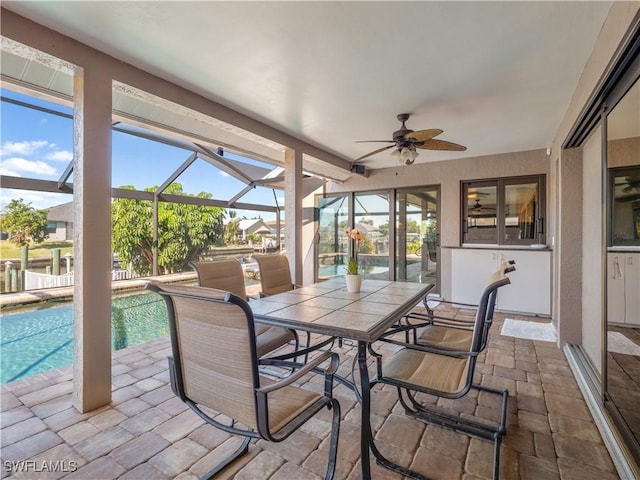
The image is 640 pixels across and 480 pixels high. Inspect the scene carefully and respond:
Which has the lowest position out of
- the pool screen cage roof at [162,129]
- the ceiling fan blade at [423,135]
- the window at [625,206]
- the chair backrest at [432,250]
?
the chair backrest at [432,250]

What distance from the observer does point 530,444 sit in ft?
5.61

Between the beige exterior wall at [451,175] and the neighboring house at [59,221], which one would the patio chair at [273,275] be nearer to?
the beige exterior wall at [451,175]

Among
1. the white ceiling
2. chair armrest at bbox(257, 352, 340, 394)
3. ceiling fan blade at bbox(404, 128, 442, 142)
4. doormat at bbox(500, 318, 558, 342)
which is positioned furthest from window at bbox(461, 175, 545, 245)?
chair armrest at bbox(257, 352, 340, 394)

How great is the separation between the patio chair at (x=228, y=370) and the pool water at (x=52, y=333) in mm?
2365

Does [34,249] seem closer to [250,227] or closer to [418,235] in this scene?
[250,227]

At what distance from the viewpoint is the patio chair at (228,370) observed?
1094mm

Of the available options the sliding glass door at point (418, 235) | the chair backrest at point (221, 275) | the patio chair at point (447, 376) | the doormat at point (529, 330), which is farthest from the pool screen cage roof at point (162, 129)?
the doormat at point (529, 330)

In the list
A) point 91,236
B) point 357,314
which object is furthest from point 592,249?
point 91,236

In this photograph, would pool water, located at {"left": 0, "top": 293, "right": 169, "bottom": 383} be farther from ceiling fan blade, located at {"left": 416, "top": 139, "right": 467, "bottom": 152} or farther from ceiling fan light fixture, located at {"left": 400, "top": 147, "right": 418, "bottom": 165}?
ceiling fan blade, located at {"left": 416, "top": 139, "right": 467, "bottom": 152}

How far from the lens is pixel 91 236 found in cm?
205

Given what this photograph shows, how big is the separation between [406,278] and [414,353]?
159 inches

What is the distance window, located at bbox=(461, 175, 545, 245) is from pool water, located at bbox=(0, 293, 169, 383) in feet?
16.2

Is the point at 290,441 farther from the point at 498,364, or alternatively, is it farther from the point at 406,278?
the point at 406,278

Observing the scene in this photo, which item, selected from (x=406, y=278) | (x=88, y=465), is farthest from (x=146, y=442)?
(x=406, y=278)
